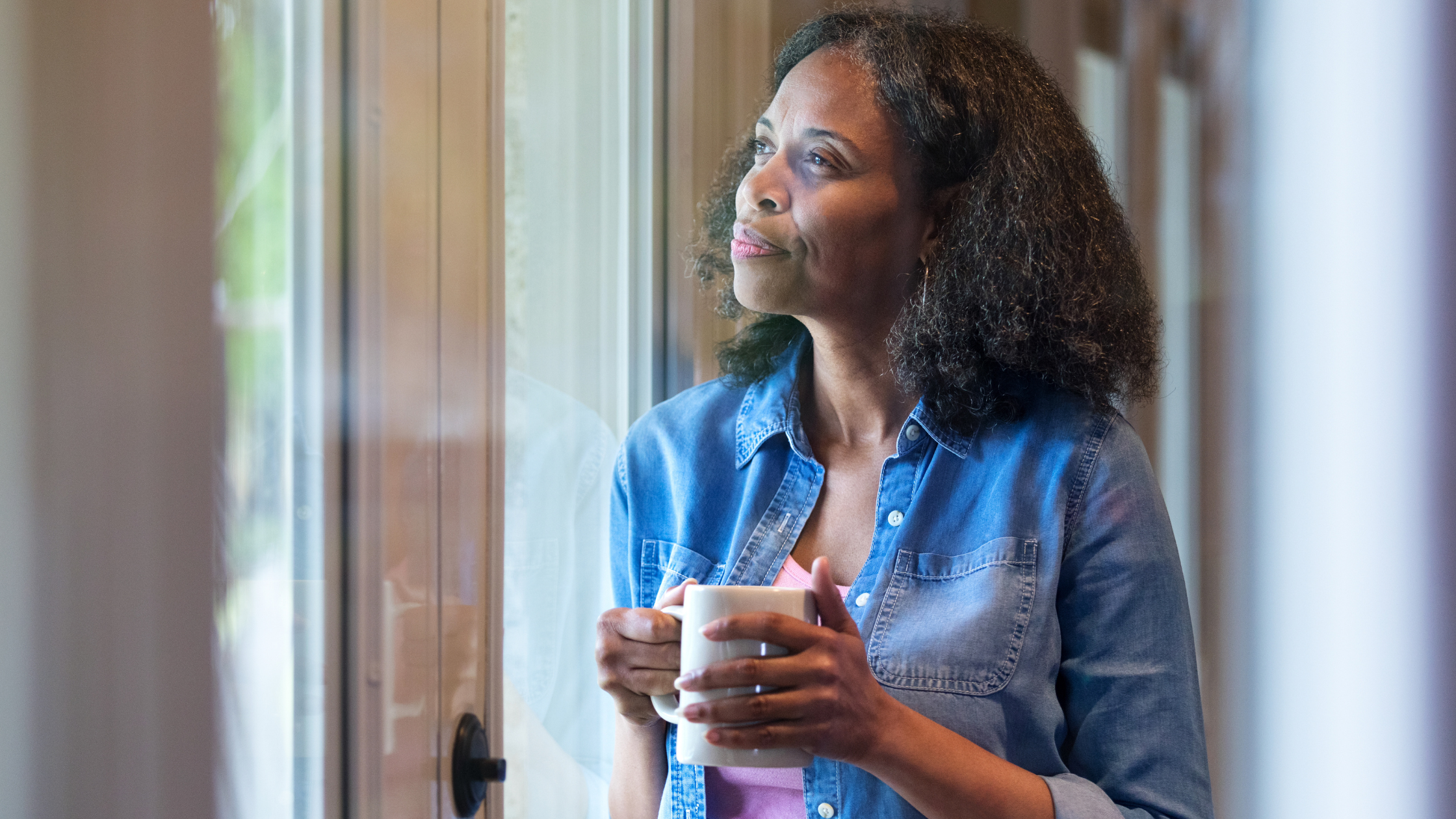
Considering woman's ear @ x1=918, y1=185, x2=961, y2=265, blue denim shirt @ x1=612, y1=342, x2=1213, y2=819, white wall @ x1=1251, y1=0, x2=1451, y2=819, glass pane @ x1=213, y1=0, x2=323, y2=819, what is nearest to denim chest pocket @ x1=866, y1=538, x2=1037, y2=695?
blue denim shirt @ x1=612, y1=342, x2=1213, y2=819

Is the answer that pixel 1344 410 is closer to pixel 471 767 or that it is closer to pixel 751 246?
pixel 751 246

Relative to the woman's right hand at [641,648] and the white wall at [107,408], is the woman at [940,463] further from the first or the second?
the white wall at [107,408]

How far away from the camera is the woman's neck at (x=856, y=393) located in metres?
0.83

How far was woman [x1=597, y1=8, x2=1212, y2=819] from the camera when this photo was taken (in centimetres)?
70

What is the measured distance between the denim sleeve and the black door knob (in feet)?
1.30

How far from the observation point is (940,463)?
2.63 ft

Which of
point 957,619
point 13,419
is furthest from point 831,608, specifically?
point 13,419

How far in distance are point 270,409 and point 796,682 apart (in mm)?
312

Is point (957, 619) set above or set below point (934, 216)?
below

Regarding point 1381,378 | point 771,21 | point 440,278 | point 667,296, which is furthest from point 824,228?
point 1381,378

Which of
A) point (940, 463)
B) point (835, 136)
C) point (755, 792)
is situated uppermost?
point (835, 136)

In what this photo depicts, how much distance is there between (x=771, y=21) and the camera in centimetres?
118

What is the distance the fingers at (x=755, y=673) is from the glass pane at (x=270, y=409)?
8.4 inches

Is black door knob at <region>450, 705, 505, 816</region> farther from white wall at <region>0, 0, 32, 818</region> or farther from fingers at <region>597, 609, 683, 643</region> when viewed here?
white wall at <region>0, 0, 32, 818</region>
